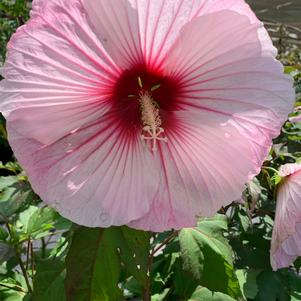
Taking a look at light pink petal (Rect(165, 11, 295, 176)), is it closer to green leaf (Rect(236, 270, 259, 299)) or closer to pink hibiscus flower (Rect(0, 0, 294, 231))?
pink hibiscus flower (Rect(0, 0, 294, 231))

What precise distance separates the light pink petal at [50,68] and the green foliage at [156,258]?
0.24m

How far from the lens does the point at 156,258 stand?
1438 millimetres

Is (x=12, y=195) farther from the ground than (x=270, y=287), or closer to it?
farther from the ground

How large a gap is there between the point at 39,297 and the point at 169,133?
1.41 feet

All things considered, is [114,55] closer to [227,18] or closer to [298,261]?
[227,18]

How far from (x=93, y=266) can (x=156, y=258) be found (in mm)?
658

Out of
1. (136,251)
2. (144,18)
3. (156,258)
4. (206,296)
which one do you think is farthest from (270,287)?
(144,18)

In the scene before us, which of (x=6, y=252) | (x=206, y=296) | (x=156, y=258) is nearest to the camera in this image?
(x=6, y=252)

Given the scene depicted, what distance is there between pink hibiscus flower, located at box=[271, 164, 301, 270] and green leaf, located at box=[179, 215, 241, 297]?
10cm

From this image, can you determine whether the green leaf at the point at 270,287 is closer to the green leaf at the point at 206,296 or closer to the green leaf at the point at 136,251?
the green leaf at the point at 206,296

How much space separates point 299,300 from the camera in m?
1.48

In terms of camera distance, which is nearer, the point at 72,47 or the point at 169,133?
the point at 72,47

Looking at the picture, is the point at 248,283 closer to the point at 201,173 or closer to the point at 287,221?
the point at 287,221

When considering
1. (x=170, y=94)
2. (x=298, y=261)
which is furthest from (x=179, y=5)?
(x=298, y=261)
